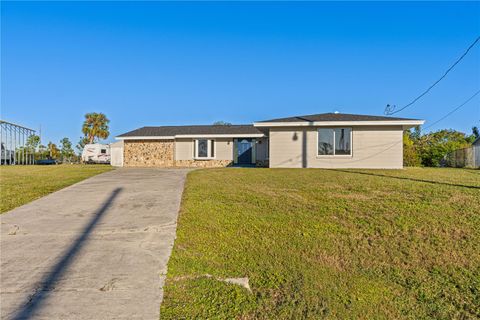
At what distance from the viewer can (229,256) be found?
4.13 metres

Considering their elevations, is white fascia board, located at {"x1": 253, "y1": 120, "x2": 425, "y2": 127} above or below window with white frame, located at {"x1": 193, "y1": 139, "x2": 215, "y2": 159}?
above

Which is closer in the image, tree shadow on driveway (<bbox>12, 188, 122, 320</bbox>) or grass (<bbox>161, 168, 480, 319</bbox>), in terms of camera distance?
tree shadow on driveway (<bbox>12, 188, 122, 320</bbox>)

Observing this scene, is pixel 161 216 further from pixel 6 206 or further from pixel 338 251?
pixel 6 206

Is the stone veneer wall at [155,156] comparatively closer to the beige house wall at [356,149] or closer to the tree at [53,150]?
the beige house wall at [356,149]

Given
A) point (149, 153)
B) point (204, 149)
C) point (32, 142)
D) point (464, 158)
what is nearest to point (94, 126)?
point (32, 142)

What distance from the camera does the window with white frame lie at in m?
22.0

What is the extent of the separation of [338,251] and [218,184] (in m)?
5.35

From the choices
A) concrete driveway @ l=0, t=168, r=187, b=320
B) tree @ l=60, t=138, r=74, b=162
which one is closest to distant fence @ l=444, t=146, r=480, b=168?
concrete driveway @ l=0, t=168, r=187, b=320

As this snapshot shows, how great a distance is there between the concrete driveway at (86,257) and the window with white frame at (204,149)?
14.5 meters

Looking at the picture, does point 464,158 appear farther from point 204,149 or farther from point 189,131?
point 189,131

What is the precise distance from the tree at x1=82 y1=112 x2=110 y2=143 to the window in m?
36.6

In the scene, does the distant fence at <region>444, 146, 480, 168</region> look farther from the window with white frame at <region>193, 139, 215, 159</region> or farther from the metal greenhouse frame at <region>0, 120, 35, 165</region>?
the metal greenhouse frame at <region>0, 120, 35, 165</region>

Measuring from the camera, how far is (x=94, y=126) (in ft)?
140

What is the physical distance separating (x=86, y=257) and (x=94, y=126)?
43458 mm
